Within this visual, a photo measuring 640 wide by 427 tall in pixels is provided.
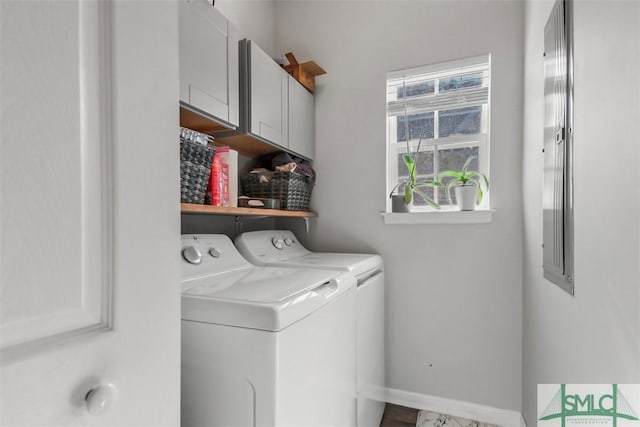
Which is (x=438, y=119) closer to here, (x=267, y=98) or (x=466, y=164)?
(x=466, y=164)

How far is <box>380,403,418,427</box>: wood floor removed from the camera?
1925 millimetres

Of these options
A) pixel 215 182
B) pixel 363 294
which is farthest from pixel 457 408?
pixel 215 182

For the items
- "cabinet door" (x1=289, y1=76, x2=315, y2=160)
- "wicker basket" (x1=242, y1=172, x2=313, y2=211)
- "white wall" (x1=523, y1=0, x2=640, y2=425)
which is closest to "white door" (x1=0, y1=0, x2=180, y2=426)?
"white wall" (x1=523, y1=0, x2=640, y2=425)

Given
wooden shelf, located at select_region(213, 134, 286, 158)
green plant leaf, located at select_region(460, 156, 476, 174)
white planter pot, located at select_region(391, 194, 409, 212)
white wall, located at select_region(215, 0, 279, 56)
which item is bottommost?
white planter pot, located at select_region(391, 194, 409, 212)

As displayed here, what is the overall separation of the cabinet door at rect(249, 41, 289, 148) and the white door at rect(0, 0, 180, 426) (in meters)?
1.14

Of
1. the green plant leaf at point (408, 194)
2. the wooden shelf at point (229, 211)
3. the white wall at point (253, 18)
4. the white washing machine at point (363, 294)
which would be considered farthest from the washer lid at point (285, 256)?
the white wall at point (253, 18)

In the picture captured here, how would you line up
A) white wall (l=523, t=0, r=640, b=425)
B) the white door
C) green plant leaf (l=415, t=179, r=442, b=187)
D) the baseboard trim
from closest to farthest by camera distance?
the white door < white wall (l=523, t=0, r=640, b=425) < the baseboard trim < green plant leaf (l=415, t=179, r=442, b=187)

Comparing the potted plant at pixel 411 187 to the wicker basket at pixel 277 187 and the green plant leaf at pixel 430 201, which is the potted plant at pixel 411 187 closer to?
the green plant leaf at pixel 430 201

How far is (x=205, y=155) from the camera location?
137 cm

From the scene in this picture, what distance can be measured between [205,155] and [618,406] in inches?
57.1

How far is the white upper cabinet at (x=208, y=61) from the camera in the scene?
1.30 m

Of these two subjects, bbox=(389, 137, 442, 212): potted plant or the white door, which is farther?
bbox=(389, 137, 442, 212): potted plant

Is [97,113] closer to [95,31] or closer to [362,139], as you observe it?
[95,31]

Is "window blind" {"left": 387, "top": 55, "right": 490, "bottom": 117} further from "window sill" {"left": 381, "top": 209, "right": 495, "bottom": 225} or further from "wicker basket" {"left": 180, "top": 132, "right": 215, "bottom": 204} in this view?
"wicker basket" {"left": 180, "top": 132, "right": 215, "bottom": 204}
